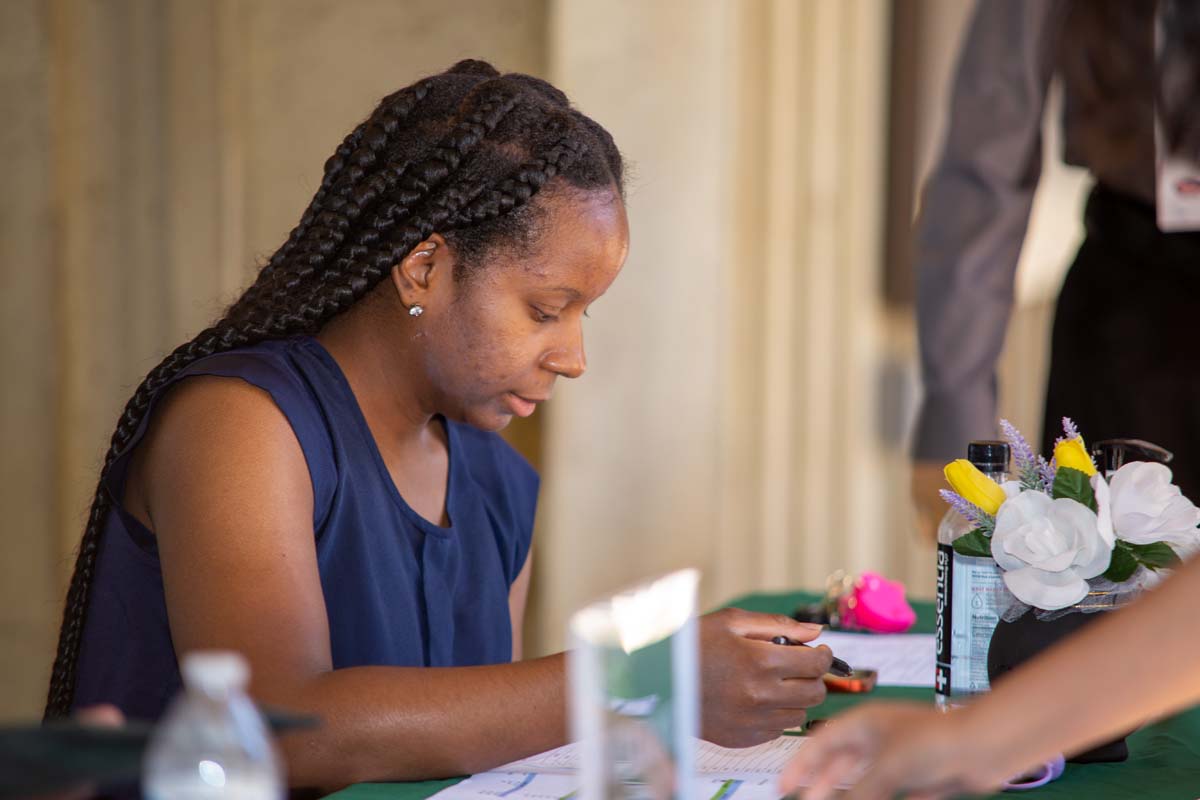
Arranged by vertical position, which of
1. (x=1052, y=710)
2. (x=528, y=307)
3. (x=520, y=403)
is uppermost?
(x=528, y=307)

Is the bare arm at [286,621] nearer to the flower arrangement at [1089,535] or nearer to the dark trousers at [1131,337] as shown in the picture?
the flower arrangement at [1089,535]

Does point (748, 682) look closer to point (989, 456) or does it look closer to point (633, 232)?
point (989, 456)

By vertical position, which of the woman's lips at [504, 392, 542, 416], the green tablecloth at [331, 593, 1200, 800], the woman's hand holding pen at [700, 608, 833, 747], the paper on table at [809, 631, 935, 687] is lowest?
the paper on table at [809, 631, 935, 687]

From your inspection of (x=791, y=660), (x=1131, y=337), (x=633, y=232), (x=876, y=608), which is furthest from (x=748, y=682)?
(x=633, y=232)

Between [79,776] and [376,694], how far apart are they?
20.9 inches

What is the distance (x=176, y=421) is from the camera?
1.39 meters

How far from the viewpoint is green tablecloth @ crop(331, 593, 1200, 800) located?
118 centimetres

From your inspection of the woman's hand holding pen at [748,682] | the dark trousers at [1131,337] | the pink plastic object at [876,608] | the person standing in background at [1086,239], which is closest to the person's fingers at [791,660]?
the woman's hand holding pen at [748,682]

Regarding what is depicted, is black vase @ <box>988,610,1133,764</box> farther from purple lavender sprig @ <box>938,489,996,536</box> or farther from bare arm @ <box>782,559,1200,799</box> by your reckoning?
bare arm @ <box>782,559,1200,799</box>

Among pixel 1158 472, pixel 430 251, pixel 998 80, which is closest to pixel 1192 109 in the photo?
pixel 998 80

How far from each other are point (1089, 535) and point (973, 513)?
11cm

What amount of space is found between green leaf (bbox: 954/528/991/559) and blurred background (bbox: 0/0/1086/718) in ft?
6.35

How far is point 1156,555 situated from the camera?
124 centimetres

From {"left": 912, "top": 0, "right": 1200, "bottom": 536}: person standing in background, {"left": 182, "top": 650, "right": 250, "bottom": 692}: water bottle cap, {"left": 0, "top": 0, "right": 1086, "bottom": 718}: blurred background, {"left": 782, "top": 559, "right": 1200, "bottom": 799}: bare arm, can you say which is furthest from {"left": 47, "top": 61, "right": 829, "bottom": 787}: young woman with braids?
{"left": 0, "top": 0, "right": 1086, "bottom": 718}: blurred background
